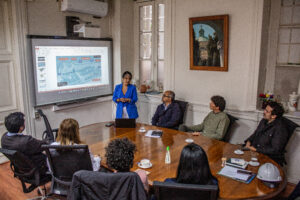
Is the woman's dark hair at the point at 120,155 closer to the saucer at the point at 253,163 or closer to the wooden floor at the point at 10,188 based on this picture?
the saucer at the point at 253,163

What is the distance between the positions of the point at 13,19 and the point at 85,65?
1.48 metres

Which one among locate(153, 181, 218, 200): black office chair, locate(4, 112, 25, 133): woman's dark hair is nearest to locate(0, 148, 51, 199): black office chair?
locate(4, 112, 25, 133): woman's dark hair

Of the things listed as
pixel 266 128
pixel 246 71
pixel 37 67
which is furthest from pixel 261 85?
pixel 37 67

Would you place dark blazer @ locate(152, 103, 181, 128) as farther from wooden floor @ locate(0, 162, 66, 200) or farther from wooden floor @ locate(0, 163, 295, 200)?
wooden floor @ locate(0, 162, 66, 200)

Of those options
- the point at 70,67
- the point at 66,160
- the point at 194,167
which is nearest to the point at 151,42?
the point at 70,67

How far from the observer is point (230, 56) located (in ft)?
14.0

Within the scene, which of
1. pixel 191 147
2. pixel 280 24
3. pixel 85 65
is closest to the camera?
pixel 191 147

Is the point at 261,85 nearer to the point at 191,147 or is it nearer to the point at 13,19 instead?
the point at 191,147

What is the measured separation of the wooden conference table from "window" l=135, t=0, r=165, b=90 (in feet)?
6.41

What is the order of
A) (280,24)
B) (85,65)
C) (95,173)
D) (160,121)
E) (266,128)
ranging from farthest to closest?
(85,65) < (160,121) < (280,24) < (266,128) < (95,173)

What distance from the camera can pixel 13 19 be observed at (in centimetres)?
427

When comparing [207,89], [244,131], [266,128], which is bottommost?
[244,131]

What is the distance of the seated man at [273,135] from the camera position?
10.4 feet

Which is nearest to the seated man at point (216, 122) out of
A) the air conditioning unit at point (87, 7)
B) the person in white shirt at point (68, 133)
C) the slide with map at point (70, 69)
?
the person in white shirt at point (68, 133)
